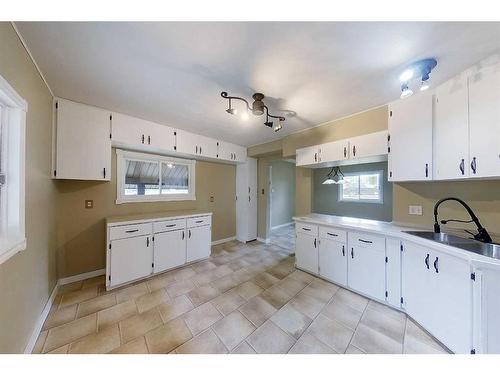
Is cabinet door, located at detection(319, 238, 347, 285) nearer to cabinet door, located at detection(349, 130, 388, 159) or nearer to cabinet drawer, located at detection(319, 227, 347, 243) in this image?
cabinet drawer, located at detection(319, 227, 347, 243)

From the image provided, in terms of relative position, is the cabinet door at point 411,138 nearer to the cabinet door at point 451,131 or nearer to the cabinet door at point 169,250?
the cabinet door at point 451,131

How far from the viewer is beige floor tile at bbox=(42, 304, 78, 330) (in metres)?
1.61

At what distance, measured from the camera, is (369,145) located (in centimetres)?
224

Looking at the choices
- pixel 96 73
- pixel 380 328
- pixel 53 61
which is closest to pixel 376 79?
pixel 380 328

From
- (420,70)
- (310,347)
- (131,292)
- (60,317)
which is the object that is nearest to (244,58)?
(420,70)

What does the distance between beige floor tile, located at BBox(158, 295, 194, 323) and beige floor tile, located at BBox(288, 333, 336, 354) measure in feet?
3.72

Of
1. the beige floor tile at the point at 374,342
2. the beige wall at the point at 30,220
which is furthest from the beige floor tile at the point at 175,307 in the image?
the beige floor tile at the point at 374,342

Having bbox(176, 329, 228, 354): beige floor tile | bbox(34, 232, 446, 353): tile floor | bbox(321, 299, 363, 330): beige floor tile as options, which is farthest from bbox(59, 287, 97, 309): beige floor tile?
bbox(321, 299, 363, 330): beige floor tile

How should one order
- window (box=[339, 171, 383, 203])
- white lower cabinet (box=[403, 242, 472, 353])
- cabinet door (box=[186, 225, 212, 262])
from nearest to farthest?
white lower cabinet (box=[403, 242, 472, 353]) → cabinet door (box=[186, 225, 212, 262]) → window (box=[339, 171, 383, 203])

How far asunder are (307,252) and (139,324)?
221 cm

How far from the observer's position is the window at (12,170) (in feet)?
3.70

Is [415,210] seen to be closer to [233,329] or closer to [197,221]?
[233,329]

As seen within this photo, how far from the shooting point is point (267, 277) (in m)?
2.55
